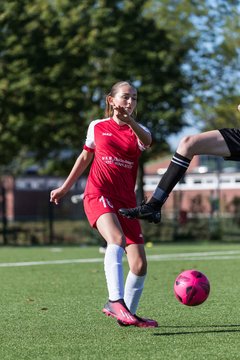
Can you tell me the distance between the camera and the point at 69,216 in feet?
98.3

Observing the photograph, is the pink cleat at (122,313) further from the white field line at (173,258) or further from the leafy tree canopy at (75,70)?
the leafy tree canopy at (75,70)

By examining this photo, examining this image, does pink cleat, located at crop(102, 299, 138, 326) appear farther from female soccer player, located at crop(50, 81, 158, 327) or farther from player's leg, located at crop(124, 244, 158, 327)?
player's leg, located at crop(124, 244, 158, 327)

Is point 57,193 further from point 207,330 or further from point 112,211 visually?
point 207,330

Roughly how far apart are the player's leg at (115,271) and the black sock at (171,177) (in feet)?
1.45

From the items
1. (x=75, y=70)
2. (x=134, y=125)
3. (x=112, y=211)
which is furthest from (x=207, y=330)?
(x=75, y=70)

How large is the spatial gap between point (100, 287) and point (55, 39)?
21253mm

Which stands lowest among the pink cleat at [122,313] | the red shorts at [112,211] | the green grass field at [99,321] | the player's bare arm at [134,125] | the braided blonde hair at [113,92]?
the green grass field at [99,321]

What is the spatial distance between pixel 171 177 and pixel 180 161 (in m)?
0.17

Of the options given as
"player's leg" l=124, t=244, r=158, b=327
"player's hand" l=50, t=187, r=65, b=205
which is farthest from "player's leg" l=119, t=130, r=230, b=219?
"player's hand" l=50, t=187, r=65, b=205

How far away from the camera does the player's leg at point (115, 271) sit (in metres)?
7.31

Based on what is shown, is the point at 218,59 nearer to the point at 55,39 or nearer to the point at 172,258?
the point at 55,39

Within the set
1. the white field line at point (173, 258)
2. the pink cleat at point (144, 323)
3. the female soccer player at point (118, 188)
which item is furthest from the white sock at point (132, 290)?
the white field line at point (173, 258)

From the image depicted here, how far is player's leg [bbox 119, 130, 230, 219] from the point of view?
274 inches

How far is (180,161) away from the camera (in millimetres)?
7078
